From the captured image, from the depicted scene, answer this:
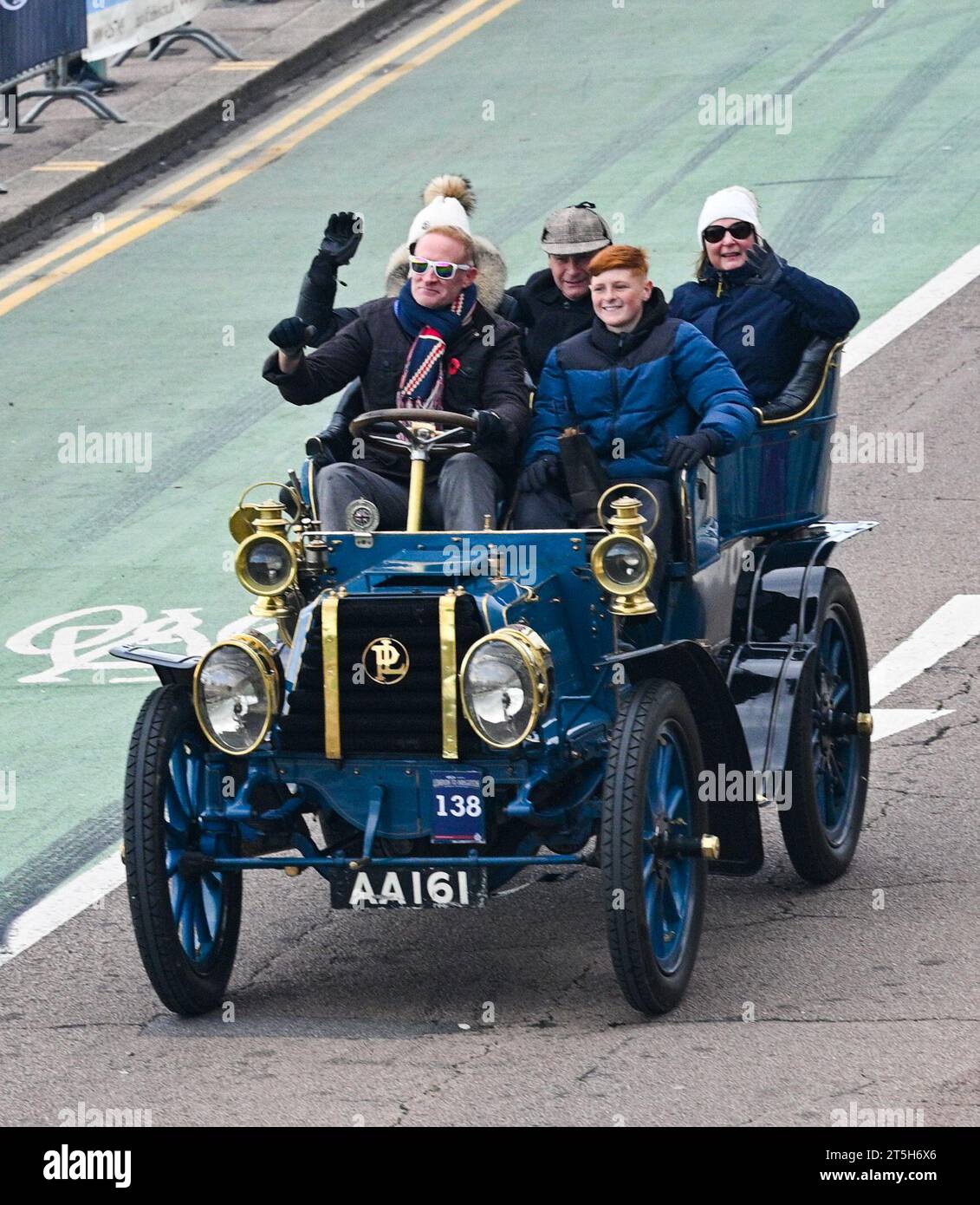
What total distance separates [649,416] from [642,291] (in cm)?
43

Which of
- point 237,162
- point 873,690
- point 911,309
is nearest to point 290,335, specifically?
point 873,690

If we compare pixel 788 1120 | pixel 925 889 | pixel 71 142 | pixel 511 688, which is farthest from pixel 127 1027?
pixel 71 142

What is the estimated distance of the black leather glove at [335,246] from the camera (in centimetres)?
834

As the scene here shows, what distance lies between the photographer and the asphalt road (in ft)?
21.4

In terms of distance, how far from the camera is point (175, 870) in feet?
24.0

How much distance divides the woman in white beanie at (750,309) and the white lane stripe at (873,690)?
1786 millimetres

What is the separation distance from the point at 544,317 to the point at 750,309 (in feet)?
2.57

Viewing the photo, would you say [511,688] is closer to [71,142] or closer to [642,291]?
[642,291]

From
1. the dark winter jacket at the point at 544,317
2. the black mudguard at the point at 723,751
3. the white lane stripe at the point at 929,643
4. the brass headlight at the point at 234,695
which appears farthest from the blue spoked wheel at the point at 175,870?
the white lane stripe at the point at 929,643

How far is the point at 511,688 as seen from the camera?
22.9 ft

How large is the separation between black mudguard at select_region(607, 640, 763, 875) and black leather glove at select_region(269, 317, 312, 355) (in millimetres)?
1652

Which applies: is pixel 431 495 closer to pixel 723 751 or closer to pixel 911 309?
pixel 723 751

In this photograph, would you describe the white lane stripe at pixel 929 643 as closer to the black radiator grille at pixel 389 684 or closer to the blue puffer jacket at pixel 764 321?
the blue puffer jacket at pixel 764 321

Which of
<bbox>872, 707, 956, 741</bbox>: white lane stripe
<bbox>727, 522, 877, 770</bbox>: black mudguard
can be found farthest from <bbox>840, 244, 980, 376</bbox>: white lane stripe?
<bbox>727, 522, 877, 770</bbox>: black mudguard
